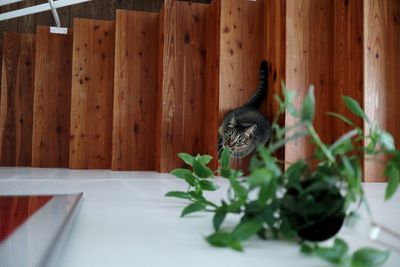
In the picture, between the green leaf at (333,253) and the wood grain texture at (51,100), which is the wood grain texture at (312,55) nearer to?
the green leaf at (333,253)

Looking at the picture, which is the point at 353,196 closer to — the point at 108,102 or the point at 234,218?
the point at 234,218

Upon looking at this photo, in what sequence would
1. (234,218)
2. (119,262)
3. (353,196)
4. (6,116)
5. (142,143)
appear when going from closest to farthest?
(353,196) → (119,262) → (234,218) → (142,143) → (6,116)

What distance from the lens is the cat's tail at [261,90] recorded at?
8.57 ft

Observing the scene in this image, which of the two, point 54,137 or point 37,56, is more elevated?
point 37,56

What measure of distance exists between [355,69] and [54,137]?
9.49ft

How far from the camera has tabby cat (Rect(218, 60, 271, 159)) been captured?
94.7 inches

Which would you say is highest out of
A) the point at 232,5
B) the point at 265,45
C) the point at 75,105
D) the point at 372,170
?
the point at 232,5

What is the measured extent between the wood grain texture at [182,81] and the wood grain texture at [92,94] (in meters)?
0.82

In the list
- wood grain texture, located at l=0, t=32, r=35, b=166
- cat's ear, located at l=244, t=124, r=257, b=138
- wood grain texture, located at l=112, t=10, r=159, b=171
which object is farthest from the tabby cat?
wood grain texture, located at l=0, t=32, r=35, b=166

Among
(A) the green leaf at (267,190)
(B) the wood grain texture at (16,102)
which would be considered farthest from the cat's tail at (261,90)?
(B) the wood grain texture at (16,102)

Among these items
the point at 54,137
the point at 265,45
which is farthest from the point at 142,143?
the point at 265,45

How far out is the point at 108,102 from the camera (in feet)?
11.8

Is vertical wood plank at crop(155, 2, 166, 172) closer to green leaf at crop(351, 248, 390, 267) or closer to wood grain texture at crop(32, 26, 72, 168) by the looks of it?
wood grain texture at crop(32, 26, 72, 168)

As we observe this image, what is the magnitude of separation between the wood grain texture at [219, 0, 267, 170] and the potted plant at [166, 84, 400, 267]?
86.4 inches
